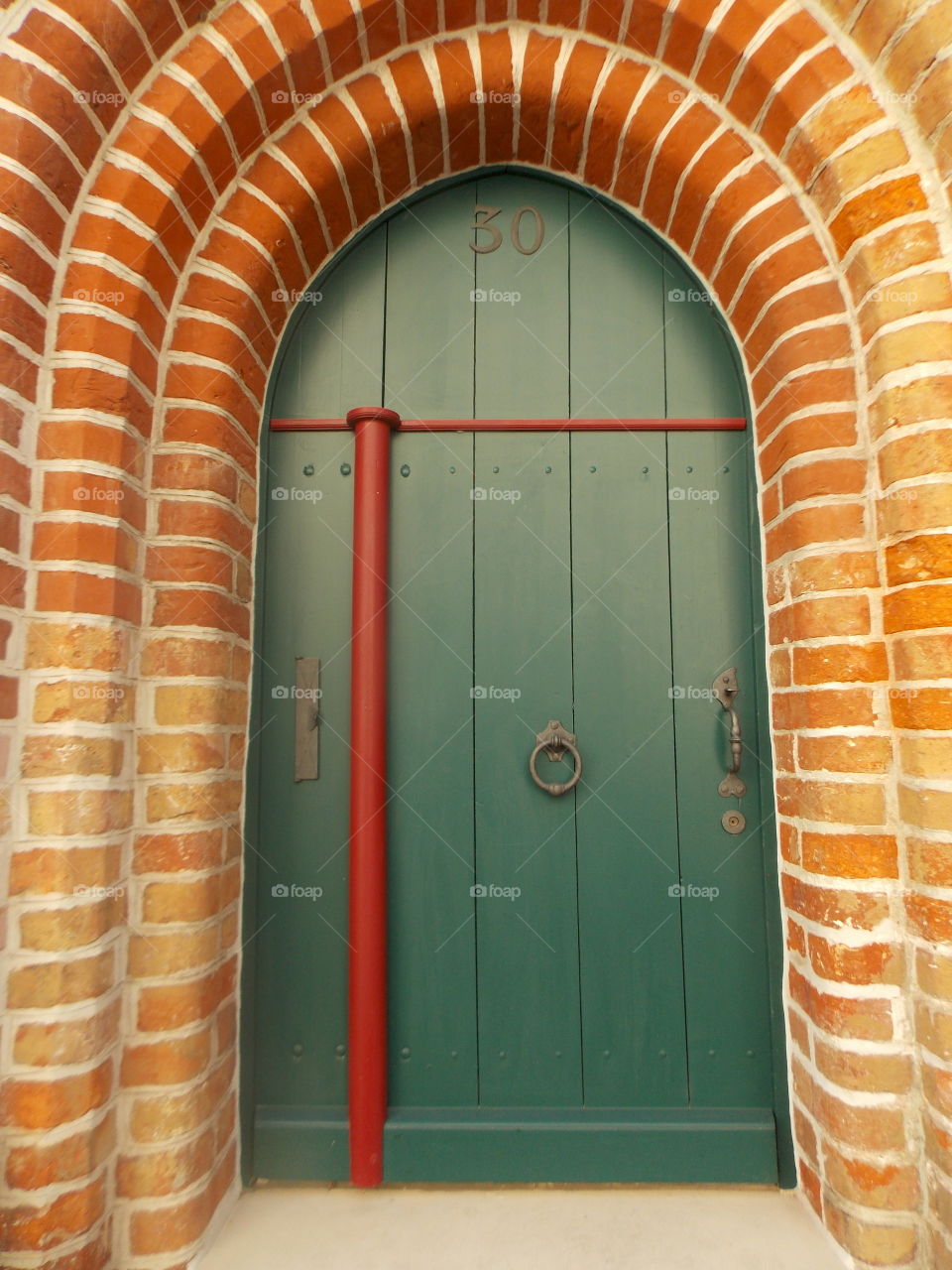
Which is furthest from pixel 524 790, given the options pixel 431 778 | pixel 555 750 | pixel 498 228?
pixel 498 228

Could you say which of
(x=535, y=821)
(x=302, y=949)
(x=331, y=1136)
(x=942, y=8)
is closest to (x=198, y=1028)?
(x=302, y=949)

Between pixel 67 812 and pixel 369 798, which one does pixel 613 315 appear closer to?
pixel 369 798

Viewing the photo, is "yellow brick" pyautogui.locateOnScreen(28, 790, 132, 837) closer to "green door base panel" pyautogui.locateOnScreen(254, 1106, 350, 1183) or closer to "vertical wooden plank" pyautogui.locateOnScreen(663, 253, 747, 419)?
"green door base panel" pyautogui.locateOnScreen(254, 1106, 350, 1183)

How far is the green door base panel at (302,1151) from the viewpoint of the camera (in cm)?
153

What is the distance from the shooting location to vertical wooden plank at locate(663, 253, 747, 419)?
5.65 ft

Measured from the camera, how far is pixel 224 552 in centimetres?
151

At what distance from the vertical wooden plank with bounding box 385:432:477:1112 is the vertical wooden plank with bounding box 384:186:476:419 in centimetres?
11

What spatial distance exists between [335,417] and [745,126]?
46.3 inches

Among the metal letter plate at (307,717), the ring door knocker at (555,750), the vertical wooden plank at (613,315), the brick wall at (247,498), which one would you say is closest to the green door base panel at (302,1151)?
the brick wall at (247,498)

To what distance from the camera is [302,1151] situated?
1.54 metres

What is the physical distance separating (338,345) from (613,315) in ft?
2.39

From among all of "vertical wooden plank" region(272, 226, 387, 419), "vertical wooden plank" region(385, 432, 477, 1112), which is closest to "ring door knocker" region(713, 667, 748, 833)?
"vertical wooden plank" region(385, 432, 477, 1112)

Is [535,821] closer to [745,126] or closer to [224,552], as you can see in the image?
[224,552]

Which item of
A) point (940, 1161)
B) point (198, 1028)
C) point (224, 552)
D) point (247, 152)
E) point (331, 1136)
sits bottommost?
point (331, 1136)
